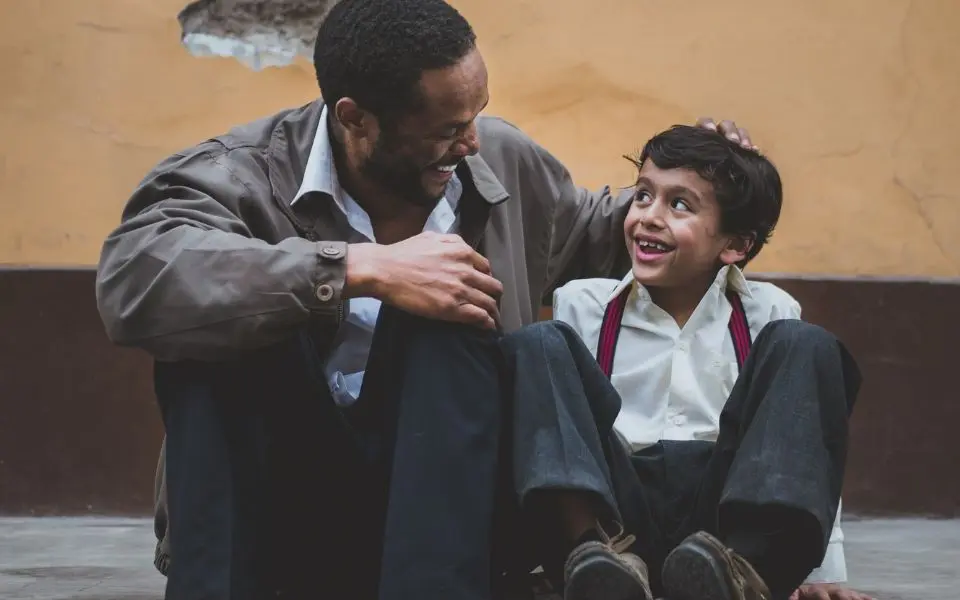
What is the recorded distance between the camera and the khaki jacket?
247 cm

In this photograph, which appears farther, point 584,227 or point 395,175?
point 584,227

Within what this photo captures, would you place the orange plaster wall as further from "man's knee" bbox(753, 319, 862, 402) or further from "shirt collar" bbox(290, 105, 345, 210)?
"man's knee" bbox(753, 319, 862, 402)

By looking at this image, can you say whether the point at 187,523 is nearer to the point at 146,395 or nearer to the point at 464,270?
the point at 464,270

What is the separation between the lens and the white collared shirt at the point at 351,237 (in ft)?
9.24

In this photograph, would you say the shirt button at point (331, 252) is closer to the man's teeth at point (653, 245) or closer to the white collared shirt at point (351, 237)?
the white collared shirt at point (351, 237)

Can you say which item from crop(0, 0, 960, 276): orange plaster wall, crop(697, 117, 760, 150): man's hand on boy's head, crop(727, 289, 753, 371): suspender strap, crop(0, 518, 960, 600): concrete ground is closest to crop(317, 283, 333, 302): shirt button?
crop(727, 289, 753, 371): suspender strap

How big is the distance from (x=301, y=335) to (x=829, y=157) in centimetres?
255

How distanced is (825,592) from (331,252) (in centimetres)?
113

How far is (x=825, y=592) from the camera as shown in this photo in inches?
108

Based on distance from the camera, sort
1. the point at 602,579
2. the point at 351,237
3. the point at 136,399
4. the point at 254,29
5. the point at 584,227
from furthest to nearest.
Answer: the point at 254,29
the point at 136,399
the point at 584,227
the point at 351,237
the point at 602,579

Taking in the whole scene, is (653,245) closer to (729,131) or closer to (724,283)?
(724,283)

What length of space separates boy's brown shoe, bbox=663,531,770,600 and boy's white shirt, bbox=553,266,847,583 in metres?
0.44

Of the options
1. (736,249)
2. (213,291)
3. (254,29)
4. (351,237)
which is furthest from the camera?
(254,29)

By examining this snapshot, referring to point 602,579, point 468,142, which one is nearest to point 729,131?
point 468,142
